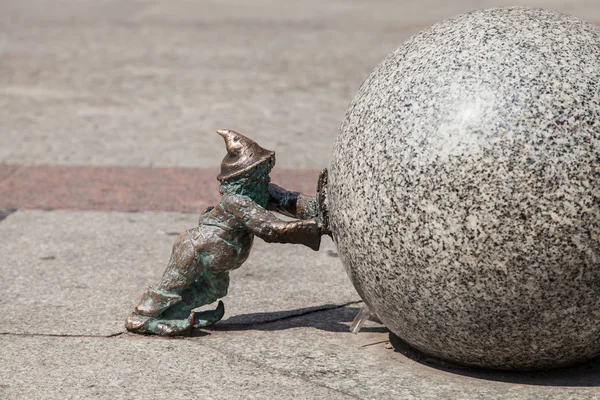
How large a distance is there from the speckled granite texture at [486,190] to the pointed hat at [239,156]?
56cm

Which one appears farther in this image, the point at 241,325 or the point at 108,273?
the point at 108,273

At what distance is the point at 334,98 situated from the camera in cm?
1125

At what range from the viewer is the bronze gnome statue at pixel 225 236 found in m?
4.59

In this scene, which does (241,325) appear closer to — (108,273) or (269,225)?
(269,225)

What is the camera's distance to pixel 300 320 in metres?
5.11

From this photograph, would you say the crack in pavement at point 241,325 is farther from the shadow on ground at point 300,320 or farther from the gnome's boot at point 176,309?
the gnome's boot at point 176,309

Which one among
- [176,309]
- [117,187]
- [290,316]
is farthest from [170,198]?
[176,309]

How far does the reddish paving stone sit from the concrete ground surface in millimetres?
25

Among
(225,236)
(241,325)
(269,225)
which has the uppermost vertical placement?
(269,225)

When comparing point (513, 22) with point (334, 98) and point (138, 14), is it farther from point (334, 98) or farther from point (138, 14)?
point (138, 14)

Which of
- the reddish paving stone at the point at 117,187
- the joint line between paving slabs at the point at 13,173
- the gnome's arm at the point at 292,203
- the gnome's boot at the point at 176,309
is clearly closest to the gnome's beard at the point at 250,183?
the gnome's arm at the point at 292,203

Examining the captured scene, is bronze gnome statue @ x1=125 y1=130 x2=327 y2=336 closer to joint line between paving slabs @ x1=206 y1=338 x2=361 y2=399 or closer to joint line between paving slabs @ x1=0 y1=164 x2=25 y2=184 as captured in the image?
joint line between paving slabs @ x1=206 y1=338 x2=361 y2=399

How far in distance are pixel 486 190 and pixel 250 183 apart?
4.37 feet

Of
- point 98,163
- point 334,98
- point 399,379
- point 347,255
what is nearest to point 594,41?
point 347,255
